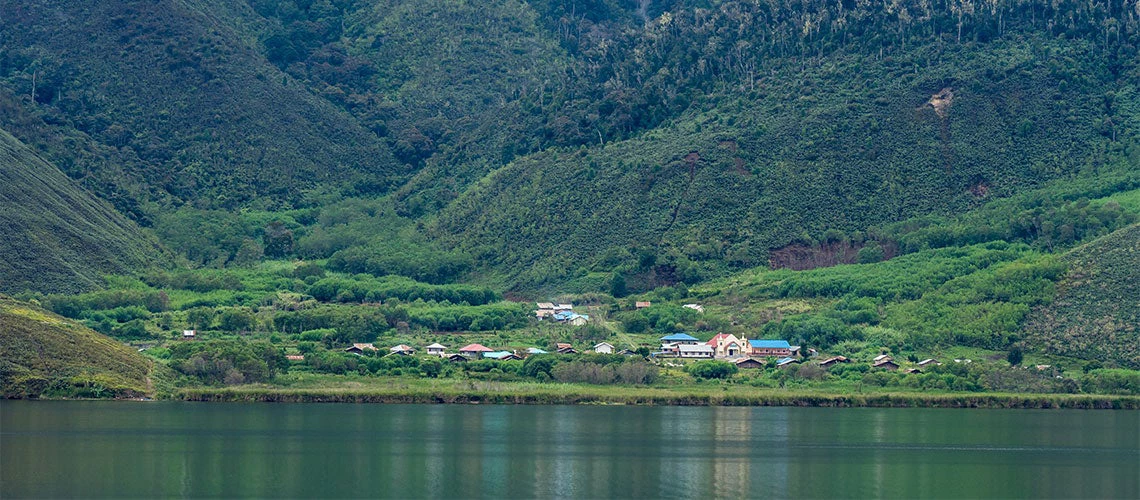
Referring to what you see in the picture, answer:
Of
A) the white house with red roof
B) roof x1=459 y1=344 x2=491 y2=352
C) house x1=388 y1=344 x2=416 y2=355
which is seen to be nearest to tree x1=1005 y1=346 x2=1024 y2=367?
the white house with red roof

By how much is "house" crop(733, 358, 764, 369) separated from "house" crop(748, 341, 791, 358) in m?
2.57

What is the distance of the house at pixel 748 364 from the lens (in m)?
112

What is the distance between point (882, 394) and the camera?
4011 inches

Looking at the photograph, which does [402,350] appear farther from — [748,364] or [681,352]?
[748,364]

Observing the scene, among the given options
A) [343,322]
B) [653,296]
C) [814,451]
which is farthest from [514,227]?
[814,451]

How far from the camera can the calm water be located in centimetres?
5847

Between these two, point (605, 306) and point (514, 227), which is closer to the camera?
point (605, 306)

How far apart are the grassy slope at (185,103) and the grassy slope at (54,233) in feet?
65.7

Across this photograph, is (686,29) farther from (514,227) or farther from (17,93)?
(17,93)

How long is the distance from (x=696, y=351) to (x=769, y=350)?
544 cm

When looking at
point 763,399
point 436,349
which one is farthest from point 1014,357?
point 436,349

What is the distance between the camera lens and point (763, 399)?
331 feet

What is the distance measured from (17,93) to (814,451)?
134 meters

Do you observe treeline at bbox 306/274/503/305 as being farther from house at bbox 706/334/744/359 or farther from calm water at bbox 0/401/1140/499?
calm water at bbox 0/401/1140/499
